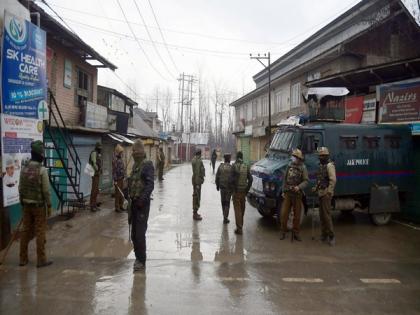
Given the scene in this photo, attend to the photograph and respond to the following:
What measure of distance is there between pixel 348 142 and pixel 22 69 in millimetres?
7918

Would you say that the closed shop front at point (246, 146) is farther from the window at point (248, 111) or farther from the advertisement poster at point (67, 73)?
the advertisement poster at point (67, 73)

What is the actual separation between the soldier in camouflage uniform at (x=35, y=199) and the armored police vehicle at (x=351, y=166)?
5.21 m

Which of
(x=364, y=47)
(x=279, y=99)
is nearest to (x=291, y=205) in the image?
(x=364, y=47)

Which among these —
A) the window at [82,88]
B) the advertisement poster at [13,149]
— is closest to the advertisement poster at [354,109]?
the window at [82,88]

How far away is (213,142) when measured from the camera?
7806 cm

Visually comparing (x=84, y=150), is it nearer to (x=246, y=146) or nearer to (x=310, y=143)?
(x=310, y=143)

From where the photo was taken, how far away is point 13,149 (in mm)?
6848

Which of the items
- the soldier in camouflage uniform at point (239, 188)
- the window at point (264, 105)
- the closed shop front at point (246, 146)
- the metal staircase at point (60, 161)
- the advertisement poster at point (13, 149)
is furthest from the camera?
the closed shop front at point (246, 146)

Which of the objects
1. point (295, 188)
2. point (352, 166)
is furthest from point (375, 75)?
point (295, 188)

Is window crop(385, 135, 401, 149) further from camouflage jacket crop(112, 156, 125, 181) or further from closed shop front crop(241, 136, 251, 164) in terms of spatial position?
closed shop front crop(241, 136, 251, 164)

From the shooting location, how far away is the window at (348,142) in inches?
372

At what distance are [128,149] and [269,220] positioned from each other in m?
13.0

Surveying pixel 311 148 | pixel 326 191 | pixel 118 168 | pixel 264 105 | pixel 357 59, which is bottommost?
pixel 326 191

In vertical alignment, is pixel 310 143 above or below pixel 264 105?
below
